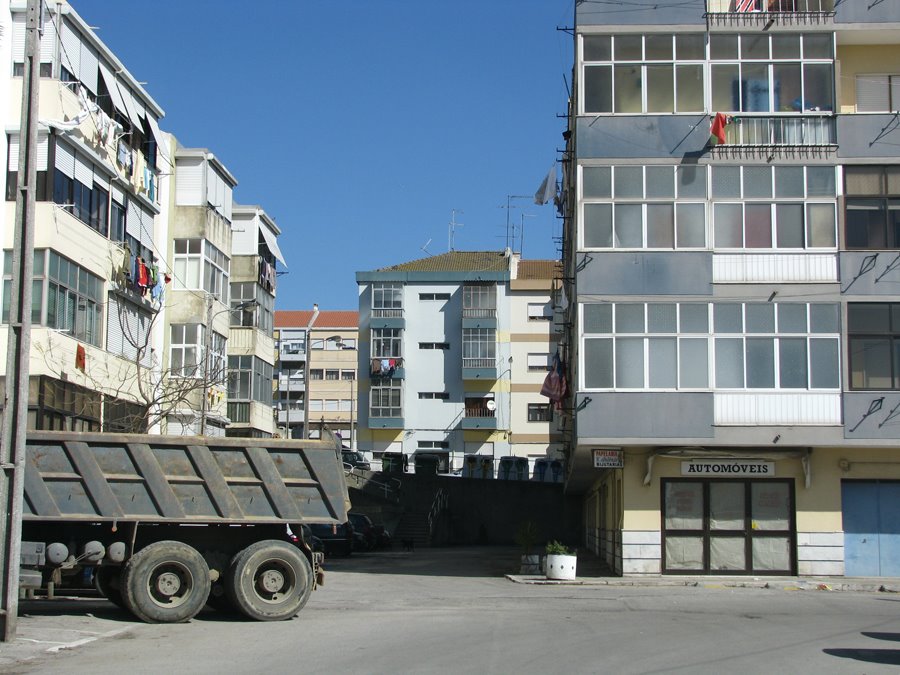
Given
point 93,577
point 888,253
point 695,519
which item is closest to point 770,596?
point 695,519

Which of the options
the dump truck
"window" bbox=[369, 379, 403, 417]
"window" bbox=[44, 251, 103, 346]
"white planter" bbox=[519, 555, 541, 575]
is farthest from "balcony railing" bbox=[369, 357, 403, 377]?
the dump truck

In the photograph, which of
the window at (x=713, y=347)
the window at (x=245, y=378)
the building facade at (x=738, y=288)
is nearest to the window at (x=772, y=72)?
the building facade at (x=738, y=288)

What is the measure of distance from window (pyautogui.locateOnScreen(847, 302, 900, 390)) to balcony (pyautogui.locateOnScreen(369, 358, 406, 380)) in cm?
5458

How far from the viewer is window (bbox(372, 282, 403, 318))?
82000mm

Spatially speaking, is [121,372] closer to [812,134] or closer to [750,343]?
[750,343]

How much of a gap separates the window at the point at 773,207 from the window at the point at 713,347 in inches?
64.0

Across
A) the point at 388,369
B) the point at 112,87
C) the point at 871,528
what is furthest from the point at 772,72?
the point at 388,369

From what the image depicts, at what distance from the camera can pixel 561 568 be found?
88.9 feet

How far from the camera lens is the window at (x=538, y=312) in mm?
81312

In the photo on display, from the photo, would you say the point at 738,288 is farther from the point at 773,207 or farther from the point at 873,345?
the point at 873,345

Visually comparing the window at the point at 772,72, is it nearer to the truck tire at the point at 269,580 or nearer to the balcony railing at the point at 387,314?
the truck tire at the point at 269,580

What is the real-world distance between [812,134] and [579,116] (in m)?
5.53

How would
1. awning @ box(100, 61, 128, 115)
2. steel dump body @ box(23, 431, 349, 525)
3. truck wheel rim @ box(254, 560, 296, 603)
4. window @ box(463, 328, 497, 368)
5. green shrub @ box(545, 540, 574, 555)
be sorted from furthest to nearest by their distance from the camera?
1. window @ box(463, 328, 497, 368)
2. awning @ box(100, 61, 128, 115)
3. green shrub @ box(545, 540, 574, 555)
4. truck wheel rim @ box(254, 560, 296, 603)
5. steel dump body @ box(23, 431, 349, 525)

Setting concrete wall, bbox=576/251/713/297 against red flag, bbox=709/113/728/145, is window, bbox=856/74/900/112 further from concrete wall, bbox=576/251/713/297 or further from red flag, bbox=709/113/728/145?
concrete wall, bbox=576/251/713/297
